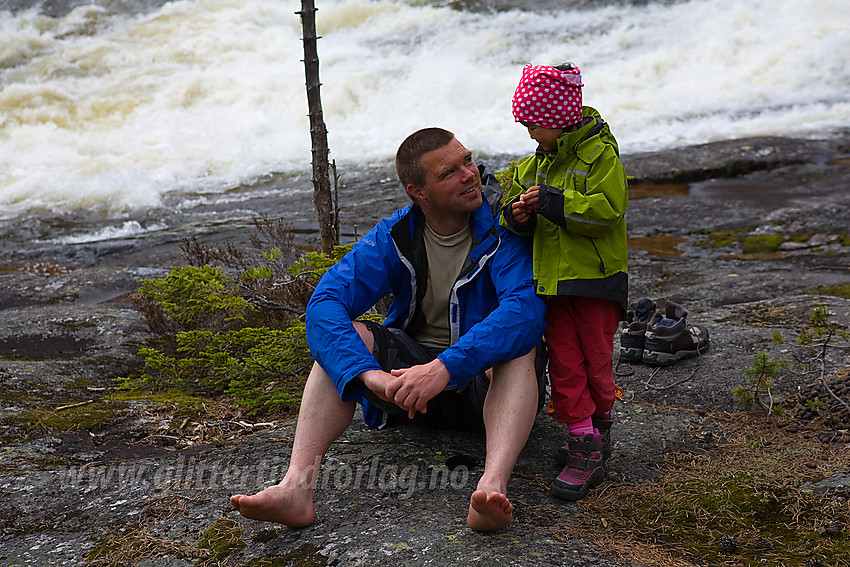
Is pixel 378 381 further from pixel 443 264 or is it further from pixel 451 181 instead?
pixel 451 181

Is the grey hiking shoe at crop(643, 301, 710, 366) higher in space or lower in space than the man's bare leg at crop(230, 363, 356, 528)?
lower

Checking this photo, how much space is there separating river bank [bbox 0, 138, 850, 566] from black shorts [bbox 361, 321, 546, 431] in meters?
0.10

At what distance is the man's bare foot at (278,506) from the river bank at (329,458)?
0.07 meters

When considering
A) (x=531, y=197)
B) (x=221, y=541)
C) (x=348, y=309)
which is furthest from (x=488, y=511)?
(x=531, y=197)

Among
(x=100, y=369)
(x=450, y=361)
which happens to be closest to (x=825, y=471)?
(x=450, y=361)

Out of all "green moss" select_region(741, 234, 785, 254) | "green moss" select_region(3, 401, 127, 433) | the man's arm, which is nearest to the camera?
the man's arm

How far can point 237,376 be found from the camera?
479 centimetres

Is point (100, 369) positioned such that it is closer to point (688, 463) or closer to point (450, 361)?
point (450, 361)

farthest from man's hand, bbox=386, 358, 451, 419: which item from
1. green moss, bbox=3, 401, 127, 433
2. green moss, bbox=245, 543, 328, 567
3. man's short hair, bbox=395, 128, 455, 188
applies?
green moss, bbox=3, 401, 127, 433

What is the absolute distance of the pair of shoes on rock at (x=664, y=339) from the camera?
5.10 m

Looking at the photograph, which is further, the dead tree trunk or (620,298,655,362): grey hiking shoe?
the dead tree trunk

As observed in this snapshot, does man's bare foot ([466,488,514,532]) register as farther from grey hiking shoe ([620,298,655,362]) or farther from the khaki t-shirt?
grey hiking shoe ([620,298,655,362])

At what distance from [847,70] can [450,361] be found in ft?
68.6

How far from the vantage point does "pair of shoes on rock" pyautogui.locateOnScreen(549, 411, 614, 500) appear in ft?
10.5
